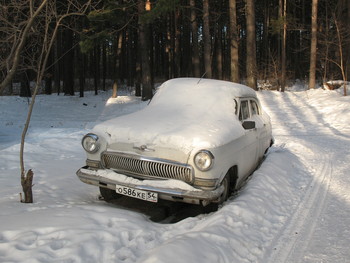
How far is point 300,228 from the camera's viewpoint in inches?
166

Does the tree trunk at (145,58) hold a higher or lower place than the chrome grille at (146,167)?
higher

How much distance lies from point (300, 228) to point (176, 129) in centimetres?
201

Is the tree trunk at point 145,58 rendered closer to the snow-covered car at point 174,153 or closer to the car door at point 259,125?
the car door at point 259,125

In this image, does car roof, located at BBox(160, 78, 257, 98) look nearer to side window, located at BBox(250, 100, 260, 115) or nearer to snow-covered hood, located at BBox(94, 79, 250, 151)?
snow-covered hood, located at BBox(94, 79, 250, 151)

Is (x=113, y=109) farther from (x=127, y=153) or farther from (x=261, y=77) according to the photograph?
(x=127, y=153)

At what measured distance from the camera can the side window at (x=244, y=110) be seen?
5716 millimetres

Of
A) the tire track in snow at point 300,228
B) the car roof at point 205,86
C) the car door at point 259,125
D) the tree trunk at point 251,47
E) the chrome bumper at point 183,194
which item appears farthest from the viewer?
the tree trunk at point 251,47

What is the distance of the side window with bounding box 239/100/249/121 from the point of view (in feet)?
18.8

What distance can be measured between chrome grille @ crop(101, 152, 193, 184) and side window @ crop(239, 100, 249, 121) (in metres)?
1.93

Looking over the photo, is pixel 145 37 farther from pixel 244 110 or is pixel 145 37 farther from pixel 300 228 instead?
pixel 300 228

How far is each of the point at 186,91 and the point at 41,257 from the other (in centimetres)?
376

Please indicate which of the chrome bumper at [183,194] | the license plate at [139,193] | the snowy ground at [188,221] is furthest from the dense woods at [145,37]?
the chrome bumper at [183,194]

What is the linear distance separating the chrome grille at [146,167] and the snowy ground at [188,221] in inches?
20.6

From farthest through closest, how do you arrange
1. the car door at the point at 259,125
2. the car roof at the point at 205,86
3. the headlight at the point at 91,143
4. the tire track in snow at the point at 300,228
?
the car door at the point at 259,125
the car roof at the point at 205,86
the headlight at the point at 91,143
the tire track in snow at the point at 300,228
